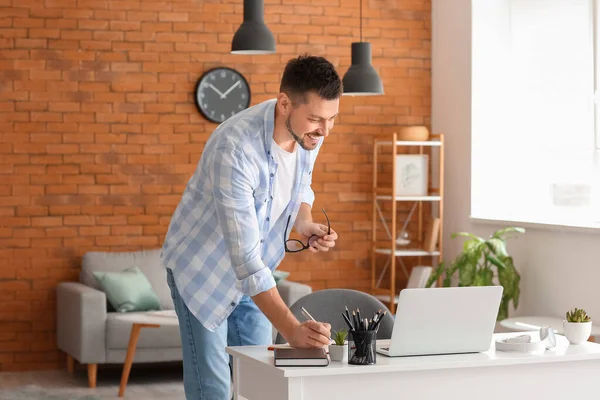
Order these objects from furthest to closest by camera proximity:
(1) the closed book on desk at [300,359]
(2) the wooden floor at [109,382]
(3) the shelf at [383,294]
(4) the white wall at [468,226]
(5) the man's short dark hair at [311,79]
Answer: (3) the shelf at [383,294]
(2) the wooden floor at [109,382]
(4) the white wall at [468,226]
(5) the man's short dark hair at [311,79]
(1) the closed book on desk at [300,359]

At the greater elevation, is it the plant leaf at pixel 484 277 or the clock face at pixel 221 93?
the clock face at pixel 221 93

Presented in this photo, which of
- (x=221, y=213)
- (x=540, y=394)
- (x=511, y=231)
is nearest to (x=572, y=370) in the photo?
(x=540, y=394)

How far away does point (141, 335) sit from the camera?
21.0ft

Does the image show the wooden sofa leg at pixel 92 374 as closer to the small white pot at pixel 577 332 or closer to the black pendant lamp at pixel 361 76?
the black pendant lamp at pixel 361 76

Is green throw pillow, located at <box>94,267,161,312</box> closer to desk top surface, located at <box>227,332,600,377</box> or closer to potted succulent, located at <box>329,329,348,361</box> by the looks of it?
desk top surface, located at <box>227,332,600,377</box>

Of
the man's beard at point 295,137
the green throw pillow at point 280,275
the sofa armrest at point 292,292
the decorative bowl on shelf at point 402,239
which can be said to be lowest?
the sofa armrest at point 292,292

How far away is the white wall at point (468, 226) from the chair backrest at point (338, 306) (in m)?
2.75

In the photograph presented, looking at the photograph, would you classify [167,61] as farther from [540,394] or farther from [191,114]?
[540,394]

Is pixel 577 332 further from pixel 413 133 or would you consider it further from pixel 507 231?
pixel 413 133

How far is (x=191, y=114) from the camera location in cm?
729

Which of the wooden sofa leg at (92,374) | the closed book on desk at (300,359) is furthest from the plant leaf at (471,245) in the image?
the closed book on desk at (300,359)

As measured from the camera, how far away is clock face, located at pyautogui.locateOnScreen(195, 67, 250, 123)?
7266 mm

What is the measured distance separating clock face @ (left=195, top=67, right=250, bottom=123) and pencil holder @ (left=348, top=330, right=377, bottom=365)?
4774 mm

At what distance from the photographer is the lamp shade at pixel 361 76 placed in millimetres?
6250
